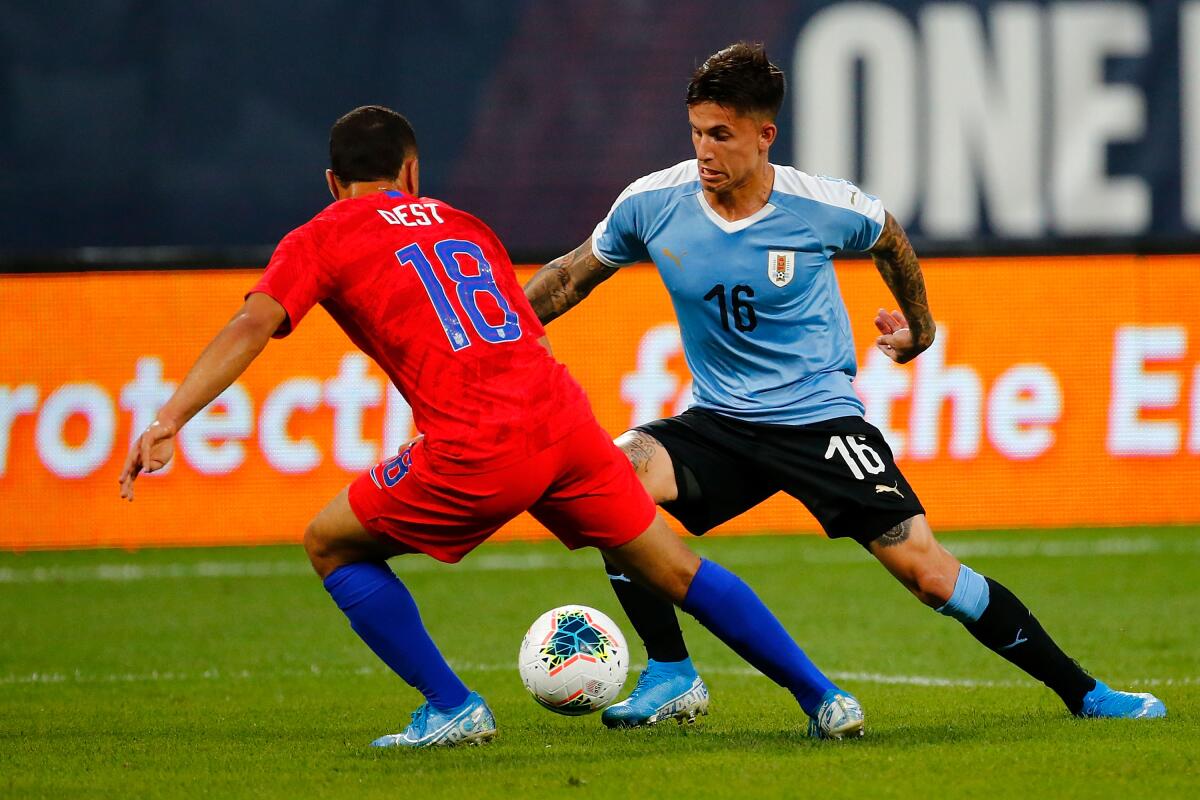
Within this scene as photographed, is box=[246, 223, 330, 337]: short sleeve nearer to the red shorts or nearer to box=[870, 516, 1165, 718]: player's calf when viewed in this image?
the red shorts

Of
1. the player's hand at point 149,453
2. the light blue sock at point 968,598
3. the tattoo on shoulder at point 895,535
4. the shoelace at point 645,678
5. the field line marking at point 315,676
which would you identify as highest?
the player's hand at point 149,453

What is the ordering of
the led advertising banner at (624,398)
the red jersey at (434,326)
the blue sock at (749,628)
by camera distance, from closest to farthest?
the red jersey at (434,326), the blue sock at (749,628), the led advertising banner at (624,398)

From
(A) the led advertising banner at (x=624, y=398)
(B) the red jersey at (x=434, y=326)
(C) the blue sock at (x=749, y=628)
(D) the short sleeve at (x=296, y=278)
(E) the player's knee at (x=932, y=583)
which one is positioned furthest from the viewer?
(A) the led advertising banner at (x=624, y=398)

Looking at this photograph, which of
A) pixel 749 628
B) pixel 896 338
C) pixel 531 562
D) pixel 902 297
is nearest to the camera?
pixel 749 628

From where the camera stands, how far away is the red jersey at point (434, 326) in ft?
15.9

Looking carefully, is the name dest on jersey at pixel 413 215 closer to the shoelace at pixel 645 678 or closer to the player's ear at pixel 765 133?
the player's ear at pixel 765 133

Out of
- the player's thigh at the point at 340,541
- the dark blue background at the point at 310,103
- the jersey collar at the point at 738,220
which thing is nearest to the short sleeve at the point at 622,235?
the jersey collar at the point at 738,220

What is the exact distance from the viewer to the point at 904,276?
5754 millimetres

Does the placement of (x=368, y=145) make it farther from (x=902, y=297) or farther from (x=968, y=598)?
(x=968, y=598)

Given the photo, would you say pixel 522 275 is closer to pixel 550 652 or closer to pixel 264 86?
pixel 264 86

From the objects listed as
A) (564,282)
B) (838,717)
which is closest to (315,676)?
(564,282)

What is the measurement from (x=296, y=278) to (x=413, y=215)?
42 cm

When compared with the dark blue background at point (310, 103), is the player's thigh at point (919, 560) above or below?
below

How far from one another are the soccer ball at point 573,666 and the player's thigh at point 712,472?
478 millimetres
